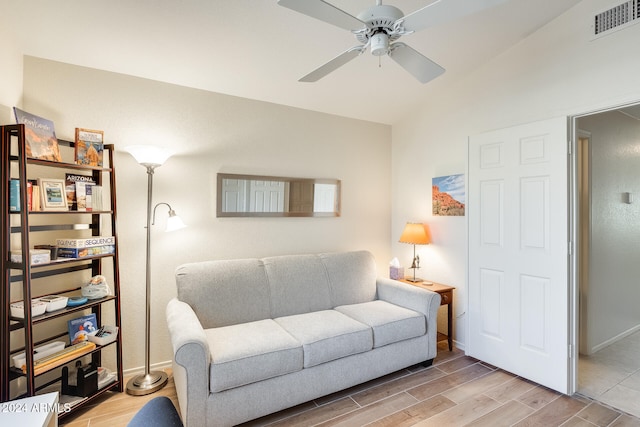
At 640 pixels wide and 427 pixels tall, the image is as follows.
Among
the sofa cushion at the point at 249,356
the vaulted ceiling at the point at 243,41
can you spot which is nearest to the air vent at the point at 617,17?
the vaulted ceiling at the point at 243,41

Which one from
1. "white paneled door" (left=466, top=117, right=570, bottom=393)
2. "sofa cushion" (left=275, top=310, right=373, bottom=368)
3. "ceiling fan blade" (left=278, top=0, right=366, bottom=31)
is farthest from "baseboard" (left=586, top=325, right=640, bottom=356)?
"ceiling fan blade" (left=278, top=0, right=366, bottom=31)

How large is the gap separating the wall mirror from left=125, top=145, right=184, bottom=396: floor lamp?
0.56m

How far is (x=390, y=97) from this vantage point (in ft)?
11.2

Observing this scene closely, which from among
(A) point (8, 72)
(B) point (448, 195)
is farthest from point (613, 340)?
(A) point (8, 72)

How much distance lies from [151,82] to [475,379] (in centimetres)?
356

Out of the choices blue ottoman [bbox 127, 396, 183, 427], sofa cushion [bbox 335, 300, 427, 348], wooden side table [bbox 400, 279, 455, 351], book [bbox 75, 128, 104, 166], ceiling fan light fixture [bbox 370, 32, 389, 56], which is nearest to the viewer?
blue ottoman [bbox 127, 396, 183, 427]

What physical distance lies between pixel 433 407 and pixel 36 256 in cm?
270

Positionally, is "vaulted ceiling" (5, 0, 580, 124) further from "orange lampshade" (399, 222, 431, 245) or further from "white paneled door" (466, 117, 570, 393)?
"orange lampshade" (399, 222, 431, 245)

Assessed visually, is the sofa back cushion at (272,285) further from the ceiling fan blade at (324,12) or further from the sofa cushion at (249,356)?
the ceiling fan blade at (324,12)

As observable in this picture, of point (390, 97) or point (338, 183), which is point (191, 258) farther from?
point (390, 97)

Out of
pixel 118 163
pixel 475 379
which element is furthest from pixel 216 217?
pixel 475 379

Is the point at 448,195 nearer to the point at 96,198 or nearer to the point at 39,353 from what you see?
the point at 96,198

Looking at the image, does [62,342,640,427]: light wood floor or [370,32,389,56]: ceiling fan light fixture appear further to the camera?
[62,342,640,427]: light wood floor

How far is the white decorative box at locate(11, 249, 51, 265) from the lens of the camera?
6.17 ft
